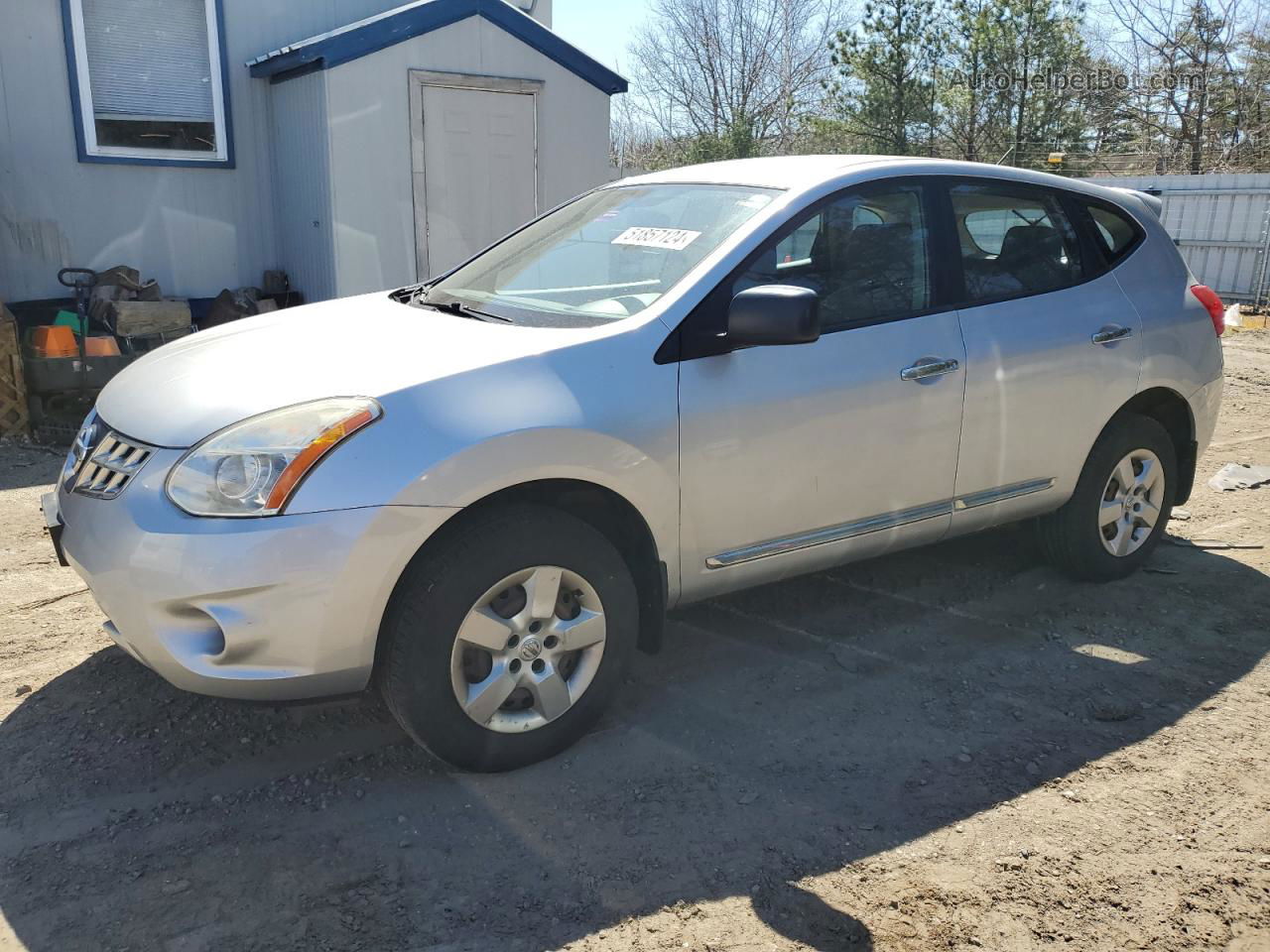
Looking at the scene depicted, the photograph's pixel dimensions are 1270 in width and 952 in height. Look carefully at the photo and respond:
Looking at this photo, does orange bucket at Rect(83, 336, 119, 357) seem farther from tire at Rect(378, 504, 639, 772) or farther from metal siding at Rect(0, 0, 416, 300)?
tire at Rect(378, 504, 639, 772)

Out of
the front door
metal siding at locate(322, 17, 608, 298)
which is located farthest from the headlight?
metal siding at locate(322, 17, 608, 298)

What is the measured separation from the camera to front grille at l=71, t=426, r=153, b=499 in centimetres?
296

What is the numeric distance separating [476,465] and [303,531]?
486 millimetres

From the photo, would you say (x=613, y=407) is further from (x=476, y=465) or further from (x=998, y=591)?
(x=998, y=591)

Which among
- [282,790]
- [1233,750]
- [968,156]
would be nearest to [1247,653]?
[1233,750]

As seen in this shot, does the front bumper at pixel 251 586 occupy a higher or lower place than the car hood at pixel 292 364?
lower

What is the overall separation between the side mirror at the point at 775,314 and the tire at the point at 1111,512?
6.41 feet

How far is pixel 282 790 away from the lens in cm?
313

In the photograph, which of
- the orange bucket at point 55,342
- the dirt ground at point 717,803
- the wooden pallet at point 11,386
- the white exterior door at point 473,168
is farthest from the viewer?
the white exterior door at point 473,168

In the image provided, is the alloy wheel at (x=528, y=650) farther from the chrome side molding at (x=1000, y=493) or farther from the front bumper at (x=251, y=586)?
the chrome side molding at (x=1000, y=493)

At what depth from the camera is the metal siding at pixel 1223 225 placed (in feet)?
52.4

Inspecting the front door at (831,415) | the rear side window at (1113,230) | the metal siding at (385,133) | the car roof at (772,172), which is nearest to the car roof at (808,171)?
the car roof at (772,172)

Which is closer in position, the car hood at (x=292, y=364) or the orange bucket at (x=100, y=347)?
the car hood at (x=292, y=364)

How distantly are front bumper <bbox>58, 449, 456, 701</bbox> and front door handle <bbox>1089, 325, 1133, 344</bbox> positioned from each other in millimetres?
2879
